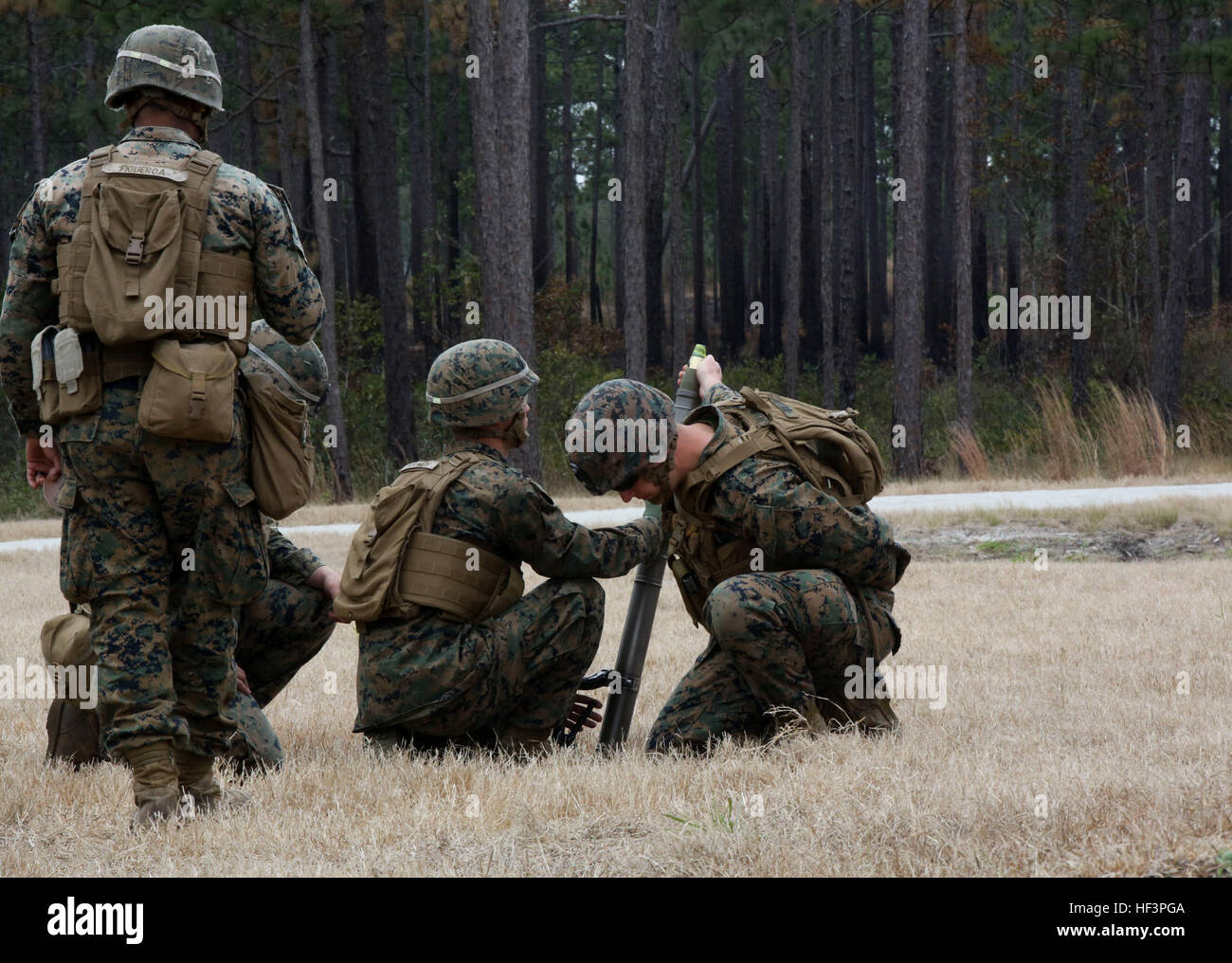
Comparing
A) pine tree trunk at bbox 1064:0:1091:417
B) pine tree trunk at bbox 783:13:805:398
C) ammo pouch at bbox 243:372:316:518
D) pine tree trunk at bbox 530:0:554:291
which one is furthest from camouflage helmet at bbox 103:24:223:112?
pine tree trunk at bbox 530:0:554:291

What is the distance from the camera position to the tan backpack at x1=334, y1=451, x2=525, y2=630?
4.80m

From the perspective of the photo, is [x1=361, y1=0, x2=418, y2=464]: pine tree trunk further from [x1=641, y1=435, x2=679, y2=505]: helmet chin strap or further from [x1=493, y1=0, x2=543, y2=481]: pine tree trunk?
[x1=641, y1=435, x2=679, y2=505]: helmet chin strap

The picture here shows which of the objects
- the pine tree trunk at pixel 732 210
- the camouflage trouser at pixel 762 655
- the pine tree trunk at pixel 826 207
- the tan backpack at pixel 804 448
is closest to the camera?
the camouflage trouser at pixel 762 655

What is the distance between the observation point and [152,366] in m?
3.87

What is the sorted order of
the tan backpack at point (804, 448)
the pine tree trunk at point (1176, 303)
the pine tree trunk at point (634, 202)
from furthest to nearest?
the pine tree trunk at point (634, 202) < the pine tree trunk at point (1176, 303) < the tan backpack at point (804, 448)

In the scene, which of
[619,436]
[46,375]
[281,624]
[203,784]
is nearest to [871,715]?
[619,436]

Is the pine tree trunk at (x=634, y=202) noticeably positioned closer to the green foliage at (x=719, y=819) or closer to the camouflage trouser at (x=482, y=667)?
the camouflage trouser at (x=482, y=667)

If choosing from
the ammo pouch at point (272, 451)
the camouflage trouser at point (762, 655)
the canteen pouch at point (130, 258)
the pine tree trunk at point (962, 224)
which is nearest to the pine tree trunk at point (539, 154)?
the pine tree trunk at point (962, 224)

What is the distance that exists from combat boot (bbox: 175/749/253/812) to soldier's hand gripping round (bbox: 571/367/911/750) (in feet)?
5.03

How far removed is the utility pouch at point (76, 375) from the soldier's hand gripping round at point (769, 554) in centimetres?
157

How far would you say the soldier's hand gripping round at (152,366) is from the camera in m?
3.78

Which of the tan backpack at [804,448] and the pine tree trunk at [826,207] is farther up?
the pine tree trunk at [826,207]

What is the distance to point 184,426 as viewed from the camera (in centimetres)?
377
